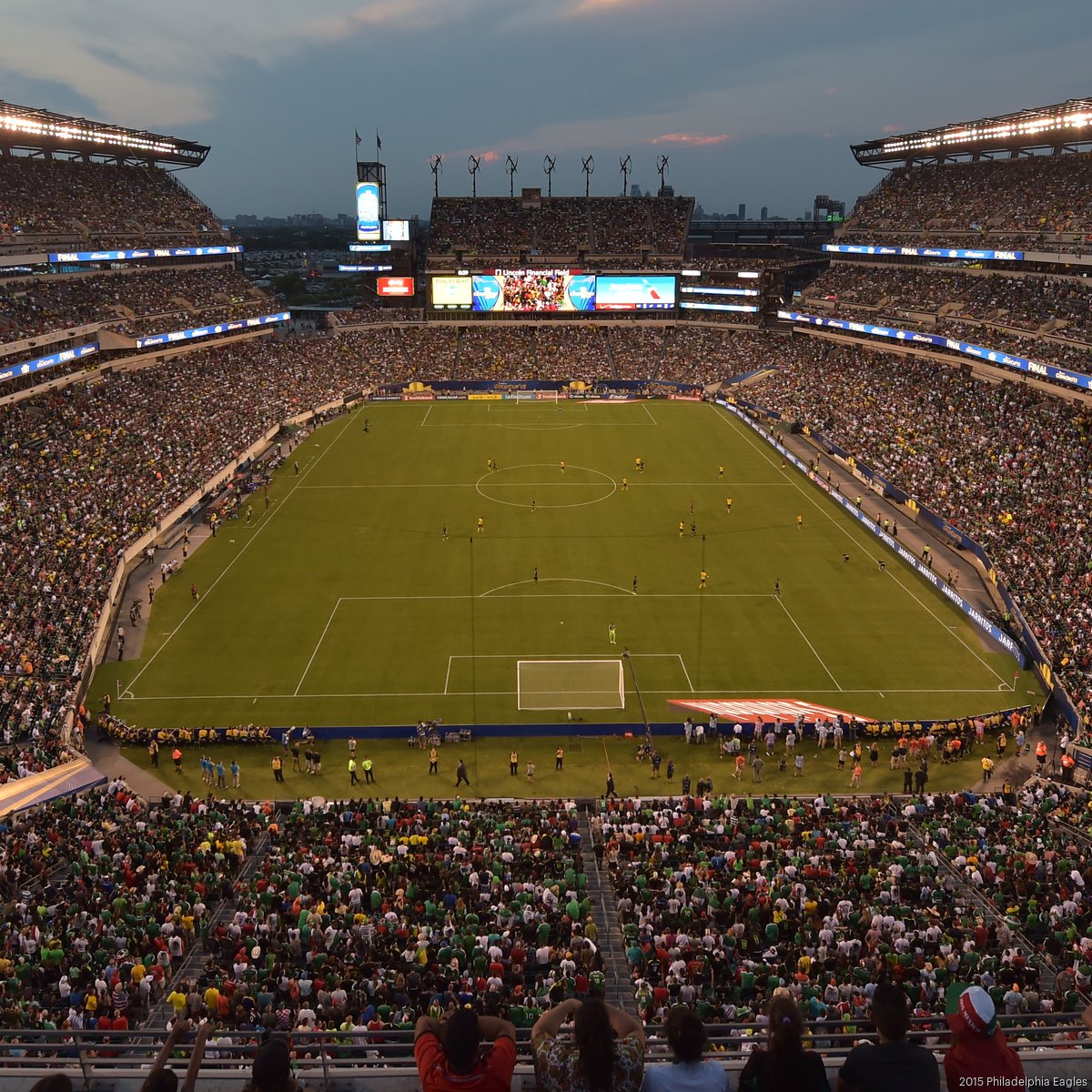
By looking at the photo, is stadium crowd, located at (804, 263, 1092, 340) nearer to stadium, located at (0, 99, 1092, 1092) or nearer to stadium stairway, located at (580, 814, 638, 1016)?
stadium, located at (0, 99, 1092, 1092)

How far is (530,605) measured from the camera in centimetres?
4200

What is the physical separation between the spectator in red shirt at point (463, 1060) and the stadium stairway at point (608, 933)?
8.84 meters

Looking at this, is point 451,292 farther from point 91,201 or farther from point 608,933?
point 608,933

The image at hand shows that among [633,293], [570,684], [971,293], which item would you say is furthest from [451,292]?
[570,684]

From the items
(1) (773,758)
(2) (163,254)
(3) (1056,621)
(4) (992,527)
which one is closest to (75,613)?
(1) (773,758)

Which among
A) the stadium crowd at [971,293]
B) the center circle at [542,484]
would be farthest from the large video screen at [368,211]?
the center circle at [542,484]

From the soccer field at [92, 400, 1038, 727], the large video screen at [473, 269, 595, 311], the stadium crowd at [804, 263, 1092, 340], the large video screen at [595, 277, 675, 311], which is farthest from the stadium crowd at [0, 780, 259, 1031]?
the large video screen at [595, 277, 675, 311]

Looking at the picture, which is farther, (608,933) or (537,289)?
(537,289)

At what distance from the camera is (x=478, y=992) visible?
1441cm

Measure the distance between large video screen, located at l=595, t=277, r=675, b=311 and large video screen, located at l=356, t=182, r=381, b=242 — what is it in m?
31.5

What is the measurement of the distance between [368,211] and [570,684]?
95.1m

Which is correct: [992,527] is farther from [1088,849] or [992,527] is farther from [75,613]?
[75,613]

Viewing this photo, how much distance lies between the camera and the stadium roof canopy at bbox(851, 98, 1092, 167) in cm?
6556

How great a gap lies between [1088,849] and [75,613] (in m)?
34.4
